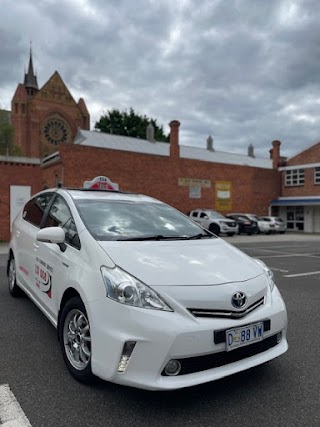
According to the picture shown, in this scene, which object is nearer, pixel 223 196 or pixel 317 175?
pixel 223 196

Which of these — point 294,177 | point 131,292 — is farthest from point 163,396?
point 294,177

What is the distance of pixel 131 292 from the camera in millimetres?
2418

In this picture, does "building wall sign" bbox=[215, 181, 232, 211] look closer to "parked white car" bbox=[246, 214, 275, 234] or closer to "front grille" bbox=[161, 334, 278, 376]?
"parked white car" bbox=[246, 214, 275, 234]

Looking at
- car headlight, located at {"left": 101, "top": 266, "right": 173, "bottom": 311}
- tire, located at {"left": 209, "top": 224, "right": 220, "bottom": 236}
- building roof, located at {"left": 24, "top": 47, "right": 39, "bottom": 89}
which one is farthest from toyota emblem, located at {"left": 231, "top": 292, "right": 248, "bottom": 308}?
building roof, located at {"left": 24, "top": 47, "right": 39, "bottom": 89}

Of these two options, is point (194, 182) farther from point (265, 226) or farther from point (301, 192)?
point (301, 192)

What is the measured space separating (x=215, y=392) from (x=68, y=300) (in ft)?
4.69

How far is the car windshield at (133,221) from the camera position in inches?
129

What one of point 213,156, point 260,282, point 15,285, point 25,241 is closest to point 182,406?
point 260,282

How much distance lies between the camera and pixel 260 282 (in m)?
2.89

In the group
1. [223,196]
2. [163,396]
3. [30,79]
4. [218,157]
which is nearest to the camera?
[163,396]

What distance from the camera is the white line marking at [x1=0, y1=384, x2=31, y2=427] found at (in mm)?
2240

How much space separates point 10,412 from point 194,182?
25.8 meters

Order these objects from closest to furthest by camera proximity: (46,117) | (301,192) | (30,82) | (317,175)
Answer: (317,175), (301,192), (46,117), (30,82)

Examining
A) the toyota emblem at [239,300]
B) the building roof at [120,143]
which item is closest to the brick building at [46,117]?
the building roof at [120,143]
